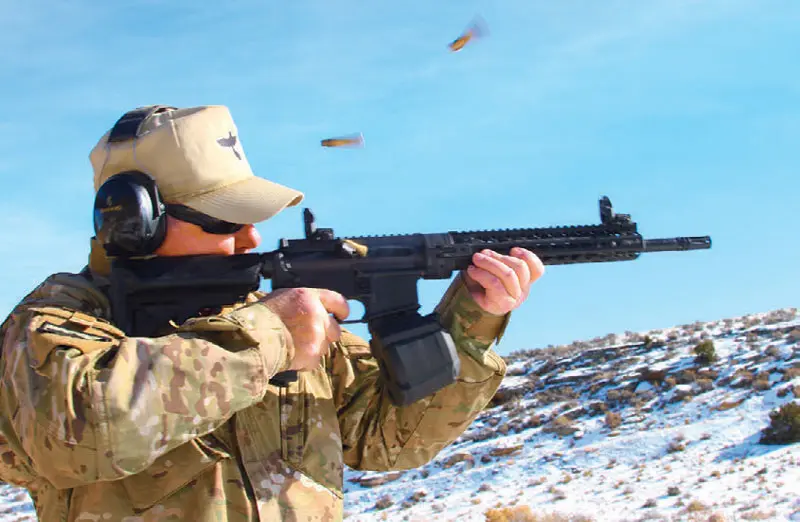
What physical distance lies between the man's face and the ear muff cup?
0.14m

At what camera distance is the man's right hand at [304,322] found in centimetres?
336

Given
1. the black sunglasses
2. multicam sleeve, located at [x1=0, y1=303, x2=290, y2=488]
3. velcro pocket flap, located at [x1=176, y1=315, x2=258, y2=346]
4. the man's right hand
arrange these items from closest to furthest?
multicam sleeve, located at [x1=0, y1=303, x2=290, y2=488] → velcro pocket flap, located at [x1=176, y1=315, x2=258, y2=346] → the man's right hand → the black sunglasses

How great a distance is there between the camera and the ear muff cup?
3393 mm

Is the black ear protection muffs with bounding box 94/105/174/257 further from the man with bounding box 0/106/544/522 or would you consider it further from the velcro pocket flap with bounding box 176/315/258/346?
the velcro pocket flap with bounding box 176/315/258/346

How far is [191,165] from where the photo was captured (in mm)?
3615

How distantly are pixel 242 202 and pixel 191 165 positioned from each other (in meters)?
0.28

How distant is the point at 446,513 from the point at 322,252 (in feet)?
45.0

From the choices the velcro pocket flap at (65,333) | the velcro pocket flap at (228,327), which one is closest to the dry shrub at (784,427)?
the velcro pocket flap at (228,327)

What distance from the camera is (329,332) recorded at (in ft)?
11.5

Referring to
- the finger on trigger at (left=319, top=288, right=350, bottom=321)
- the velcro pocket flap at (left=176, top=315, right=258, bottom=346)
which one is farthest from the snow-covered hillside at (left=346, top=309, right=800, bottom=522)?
the velcro pocket flap at (left=176, top=315, right=258, bottom=346)

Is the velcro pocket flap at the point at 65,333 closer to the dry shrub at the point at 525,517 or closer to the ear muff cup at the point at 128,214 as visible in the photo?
the ear muff cup at the point at 128,214

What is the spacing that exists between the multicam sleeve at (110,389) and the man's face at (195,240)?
0.70m

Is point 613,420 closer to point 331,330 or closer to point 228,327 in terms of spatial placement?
point 331,330

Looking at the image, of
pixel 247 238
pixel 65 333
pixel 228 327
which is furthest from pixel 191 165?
pixel 65 333
